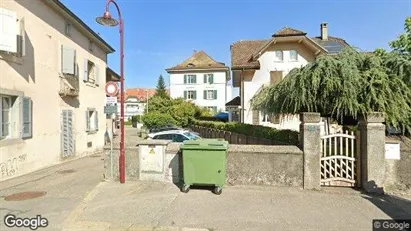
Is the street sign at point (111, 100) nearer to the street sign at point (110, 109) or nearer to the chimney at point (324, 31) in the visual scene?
the street sign at point (110, 109)

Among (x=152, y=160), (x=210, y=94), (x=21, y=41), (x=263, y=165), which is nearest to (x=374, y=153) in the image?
(x=263, y=165)

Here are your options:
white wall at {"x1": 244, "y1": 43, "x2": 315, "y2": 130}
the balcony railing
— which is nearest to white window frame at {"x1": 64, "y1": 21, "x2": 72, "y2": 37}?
the balcony railing

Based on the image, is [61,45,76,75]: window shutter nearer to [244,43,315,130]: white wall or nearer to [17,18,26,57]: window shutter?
[17,18,26,57]: window shutter

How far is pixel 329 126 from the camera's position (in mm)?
7988

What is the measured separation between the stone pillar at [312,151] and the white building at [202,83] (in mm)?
38926

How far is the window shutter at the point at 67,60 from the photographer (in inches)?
452

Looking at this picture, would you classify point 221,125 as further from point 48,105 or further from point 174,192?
point 174,192

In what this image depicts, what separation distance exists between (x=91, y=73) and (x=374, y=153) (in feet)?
46.8

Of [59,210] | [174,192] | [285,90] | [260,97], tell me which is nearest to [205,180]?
[174,192]

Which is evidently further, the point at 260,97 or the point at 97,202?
the point at 260,97

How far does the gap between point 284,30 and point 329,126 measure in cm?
1676

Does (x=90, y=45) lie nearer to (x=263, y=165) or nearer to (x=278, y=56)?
(x=263, y=165)

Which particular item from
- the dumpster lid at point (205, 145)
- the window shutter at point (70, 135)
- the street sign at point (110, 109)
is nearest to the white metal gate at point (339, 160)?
the dumpster lid at point (205, 145)

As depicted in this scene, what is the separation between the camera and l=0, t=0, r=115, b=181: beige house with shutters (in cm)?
805
